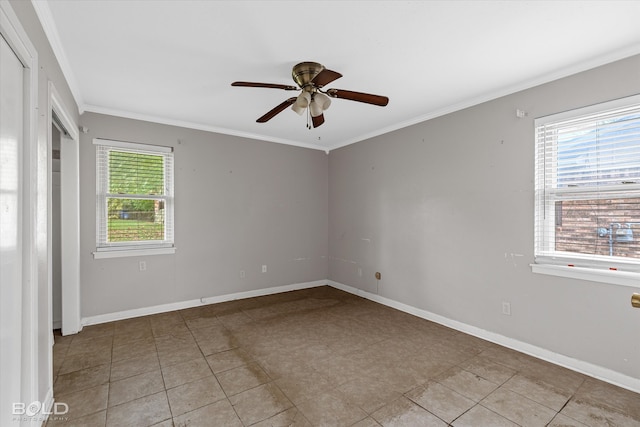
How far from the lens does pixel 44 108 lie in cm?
194

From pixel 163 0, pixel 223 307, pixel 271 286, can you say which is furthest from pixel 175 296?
pixel 163 0

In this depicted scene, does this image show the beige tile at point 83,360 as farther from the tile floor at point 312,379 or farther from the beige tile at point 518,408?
the beige tile at point 518,408

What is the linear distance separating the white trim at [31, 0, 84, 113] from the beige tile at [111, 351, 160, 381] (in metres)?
2.24

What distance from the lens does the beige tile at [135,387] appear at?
212 cm

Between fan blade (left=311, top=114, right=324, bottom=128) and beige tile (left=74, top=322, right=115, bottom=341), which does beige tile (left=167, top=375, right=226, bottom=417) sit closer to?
beige tile (left=74, top=322, right=115, bottom=341)

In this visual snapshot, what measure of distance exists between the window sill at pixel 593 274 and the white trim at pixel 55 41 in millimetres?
4079

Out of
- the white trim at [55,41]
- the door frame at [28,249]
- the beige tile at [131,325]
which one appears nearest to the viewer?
the door frame at [28,249]

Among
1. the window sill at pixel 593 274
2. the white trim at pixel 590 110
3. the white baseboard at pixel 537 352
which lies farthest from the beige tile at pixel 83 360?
the white trim at pixel 590 110

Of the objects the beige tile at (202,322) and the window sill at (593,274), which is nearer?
the window sill at (593,274)

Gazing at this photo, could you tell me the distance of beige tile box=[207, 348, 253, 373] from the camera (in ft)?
8.29

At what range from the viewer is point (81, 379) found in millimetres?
2342

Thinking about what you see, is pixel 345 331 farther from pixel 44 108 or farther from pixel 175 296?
pixel 44 108

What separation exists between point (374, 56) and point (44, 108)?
2.30m

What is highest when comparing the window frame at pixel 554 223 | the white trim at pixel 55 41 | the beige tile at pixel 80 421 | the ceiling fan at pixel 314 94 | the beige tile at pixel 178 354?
the white trim at pixel 55 41
